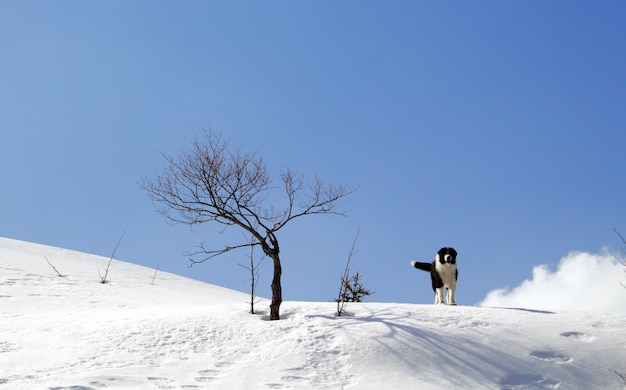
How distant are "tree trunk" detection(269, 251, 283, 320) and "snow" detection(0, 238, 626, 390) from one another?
19cm

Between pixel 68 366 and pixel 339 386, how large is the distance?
3974mm

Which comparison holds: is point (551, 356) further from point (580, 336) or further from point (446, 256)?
point (446, 256)

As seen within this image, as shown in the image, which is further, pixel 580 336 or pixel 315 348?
pixel 580 336

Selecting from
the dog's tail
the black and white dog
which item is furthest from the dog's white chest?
the dog's tail

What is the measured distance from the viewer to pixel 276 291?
38.2 feet

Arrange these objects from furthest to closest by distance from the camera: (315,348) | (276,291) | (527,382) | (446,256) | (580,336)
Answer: (446,256) → (276,291) → (580,336) → (315,348) → (527,382)

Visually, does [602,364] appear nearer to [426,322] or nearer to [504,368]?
[504,368]

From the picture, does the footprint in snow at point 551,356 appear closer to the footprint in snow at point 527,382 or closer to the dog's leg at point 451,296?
the footprint in snow at point 527,382

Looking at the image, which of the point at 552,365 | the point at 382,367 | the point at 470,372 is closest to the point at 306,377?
the point at 382,367

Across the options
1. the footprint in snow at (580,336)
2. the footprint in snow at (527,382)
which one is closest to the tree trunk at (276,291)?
the footprint in snow at (527,382)

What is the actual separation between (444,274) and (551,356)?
351 cm

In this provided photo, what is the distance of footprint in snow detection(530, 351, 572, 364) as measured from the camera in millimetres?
9898

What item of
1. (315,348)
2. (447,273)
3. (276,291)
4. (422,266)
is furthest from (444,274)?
(315,348)

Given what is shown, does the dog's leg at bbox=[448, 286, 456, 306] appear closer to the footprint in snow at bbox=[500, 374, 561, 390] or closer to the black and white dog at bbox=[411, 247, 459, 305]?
the black and white dog at bbox=[411, 247, 459, 305]
